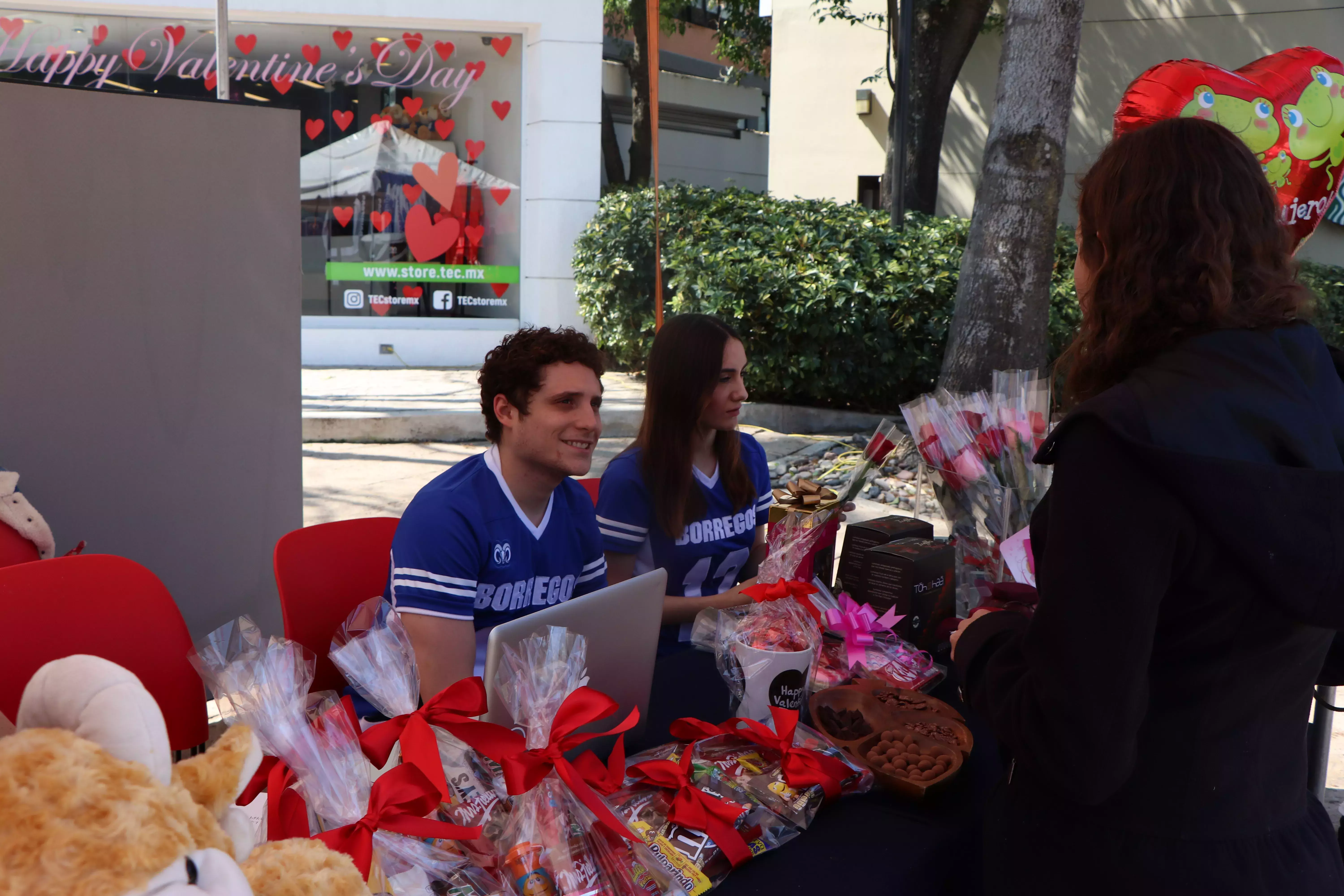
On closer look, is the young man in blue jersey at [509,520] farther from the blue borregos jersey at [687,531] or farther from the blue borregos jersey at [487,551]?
the blue borregos jersey at [687,531]

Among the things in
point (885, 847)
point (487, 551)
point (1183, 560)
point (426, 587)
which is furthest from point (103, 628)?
point (1183, 560)

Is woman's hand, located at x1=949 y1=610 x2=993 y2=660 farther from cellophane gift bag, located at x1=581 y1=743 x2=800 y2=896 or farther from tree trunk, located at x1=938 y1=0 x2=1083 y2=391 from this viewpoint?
tree trunk, located at x1=938 y1=0 x2=1083 y2=391

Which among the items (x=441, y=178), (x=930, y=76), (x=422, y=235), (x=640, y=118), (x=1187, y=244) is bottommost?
(x=1187, y=244)

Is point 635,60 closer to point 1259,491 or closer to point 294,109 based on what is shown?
point 294,109

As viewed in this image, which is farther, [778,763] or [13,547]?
[13,547]

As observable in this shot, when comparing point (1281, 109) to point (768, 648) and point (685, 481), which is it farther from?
point (768, 648)

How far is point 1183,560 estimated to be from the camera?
1.18 m

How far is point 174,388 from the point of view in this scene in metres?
3.43

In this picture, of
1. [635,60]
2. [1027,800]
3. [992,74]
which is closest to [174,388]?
[1027,800]

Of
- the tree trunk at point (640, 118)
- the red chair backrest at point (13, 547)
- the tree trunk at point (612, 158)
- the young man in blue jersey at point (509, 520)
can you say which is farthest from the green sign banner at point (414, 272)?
the young man in blue jersey at point (509, 520)

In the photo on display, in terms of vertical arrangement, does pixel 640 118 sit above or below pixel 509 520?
above

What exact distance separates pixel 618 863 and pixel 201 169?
297 cm

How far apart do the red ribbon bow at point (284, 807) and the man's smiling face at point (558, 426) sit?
1068mm

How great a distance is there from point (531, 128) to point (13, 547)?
8500 millimetres
